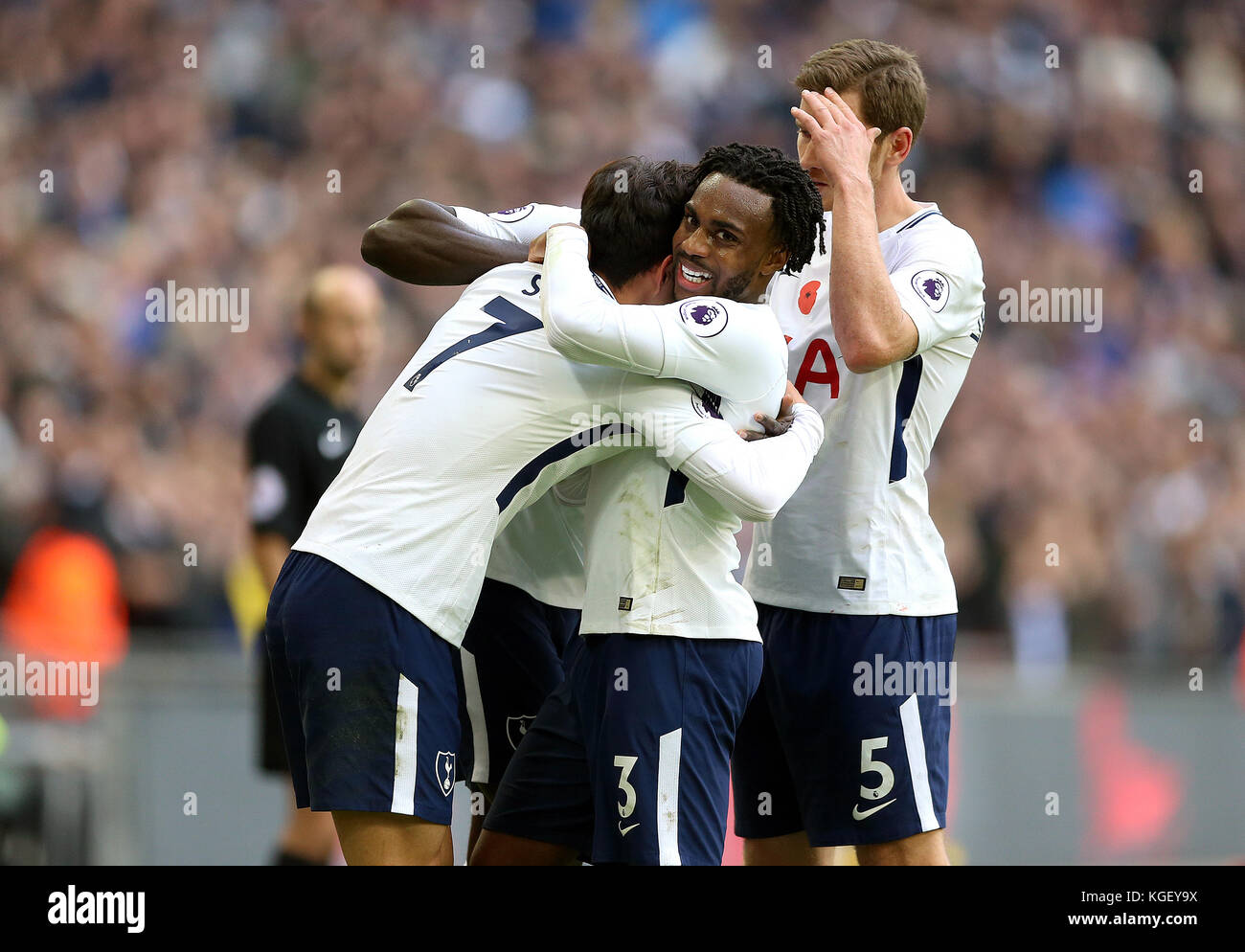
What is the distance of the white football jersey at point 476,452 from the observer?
132 inches

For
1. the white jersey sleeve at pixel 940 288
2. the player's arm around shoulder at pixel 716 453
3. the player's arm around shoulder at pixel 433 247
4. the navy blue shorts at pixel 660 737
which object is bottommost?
the navy blue shorts at pixel 660 737

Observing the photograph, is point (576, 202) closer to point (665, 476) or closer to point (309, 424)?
point (309, 424)

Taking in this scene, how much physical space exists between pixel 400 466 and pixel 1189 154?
33.1 ft

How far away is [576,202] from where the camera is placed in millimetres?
10773

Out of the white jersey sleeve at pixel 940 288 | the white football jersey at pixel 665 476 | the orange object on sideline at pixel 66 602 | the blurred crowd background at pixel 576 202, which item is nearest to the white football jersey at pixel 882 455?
the white jersey sleeve at pixel 940 288

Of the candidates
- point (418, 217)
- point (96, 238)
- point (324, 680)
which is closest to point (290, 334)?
point (96, 238)

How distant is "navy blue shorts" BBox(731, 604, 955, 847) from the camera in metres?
3.78

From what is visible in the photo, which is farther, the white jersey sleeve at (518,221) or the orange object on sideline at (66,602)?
the orange object on sideline at (66,602)

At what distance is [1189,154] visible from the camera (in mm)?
11789

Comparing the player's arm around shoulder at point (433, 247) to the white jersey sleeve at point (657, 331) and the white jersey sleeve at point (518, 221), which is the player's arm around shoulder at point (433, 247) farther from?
the white jersey sleeve at point (657, 331)

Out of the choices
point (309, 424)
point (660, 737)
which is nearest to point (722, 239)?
point (660, 737)

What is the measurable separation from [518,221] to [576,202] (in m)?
6.89

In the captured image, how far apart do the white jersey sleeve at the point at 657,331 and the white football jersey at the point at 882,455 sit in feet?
1.77
